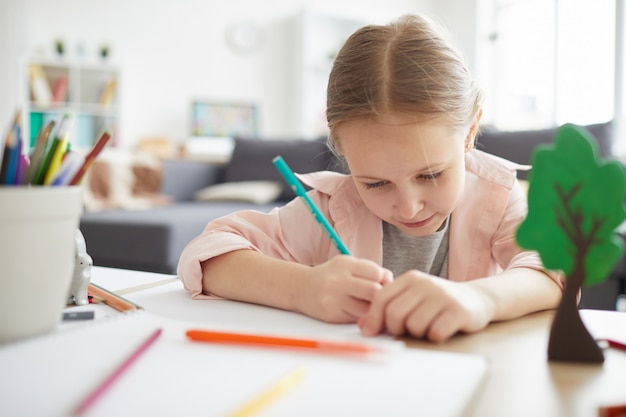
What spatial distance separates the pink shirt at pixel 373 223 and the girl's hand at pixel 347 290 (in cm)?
25

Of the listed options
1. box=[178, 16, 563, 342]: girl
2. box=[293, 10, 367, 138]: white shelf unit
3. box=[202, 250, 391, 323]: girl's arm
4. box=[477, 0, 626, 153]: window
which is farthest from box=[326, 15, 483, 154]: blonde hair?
box=[293, 10, 367, 138]: white shelf unit

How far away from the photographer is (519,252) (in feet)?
2.24

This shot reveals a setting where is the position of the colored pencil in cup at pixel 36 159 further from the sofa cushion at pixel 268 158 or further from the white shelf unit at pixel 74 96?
the white shelf unit at pixel 74 96

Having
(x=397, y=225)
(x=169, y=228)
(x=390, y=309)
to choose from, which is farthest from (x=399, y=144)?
(x=169, y=228)

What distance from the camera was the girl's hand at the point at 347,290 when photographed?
19.5 inches

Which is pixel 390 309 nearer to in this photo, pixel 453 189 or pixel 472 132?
pixel 453 189

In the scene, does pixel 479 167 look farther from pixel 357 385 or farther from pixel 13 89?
pixel 13 89

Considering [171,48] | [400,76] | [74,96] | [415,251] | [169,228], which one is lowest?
[169,228]

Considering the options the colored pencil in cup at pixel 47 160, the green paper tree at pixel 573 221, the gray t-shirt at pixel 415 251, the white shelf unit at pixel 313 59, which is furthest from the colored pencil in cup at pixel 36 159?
the white shelf unit at pixel 313 59

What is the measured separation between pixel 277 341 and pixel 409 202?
315mm

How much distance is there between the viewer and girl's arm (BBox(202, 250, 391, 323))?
19.6 inches

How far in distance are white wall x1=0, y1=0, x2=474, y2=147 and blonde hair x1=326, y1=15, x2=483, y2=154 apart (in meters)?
3.60

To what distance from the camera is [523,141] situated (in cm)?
207

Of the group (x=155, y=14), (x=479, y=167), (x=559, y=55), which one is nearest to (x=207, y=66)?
(x=155, y=14)
